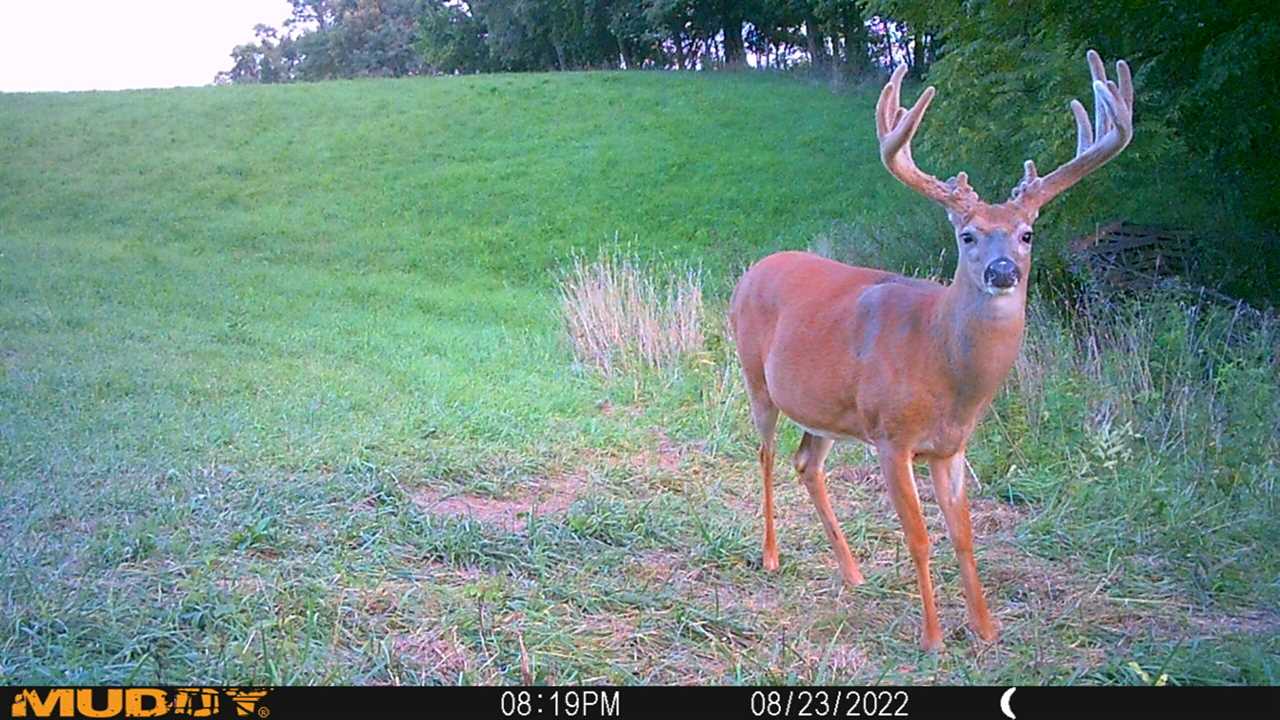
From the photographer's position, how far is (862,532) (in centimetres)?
508

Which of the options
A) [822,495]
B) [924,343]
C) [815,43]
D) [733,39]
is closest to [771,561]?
[822,495]

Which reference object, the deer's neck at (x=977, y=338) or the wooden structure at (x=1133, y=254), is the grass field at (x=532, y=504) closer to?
the wooden structure at (x=1133, y=254)

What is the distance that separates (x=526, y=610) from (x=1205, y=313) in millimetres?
5890

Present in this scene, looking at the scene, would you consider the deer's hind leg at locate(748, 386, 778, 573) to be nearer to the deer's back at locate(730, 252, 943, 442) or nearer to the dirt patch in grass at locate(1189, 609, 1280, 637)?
the deer's back at locate(730, 252, 943, 442)

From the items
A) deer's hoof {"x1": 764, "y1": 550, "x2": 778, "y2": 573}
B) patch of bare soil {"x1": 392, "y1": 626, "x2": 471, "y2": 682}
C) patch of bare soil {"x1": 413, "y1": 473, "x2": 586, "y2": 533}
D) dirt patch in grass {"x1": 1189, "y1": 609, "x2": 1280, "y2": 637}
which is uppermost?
patch of bare soil {"x1": 392, "y1": 626, "x2": 471, "y2": 682}

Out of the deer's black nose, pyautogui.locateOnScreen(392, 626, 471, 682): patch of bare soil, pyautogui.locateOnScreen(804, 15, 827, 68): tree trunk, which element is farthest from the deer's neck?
pyautogui.locateOnScreen(804, 15, 827, 68): tree trunk

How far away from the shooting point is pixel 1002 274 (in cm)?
354

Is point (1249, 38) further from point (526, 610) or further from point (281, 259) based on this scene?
point (281, 259)

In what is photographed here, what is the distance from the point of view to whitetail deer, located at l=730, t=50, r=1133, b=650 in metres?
3.74

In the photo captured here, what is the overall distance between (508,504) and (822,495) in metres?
1.50

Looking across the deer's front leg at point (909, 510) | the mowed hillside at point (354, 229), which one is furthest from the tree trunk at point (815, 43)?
the deer's front leg at point (909, 510)

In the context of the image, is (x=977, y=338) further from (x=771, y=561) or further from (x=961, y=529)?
(x=771, y=561)

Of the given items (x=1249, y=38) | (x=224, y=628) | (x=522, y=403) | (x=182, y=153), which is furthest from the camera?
(x=182, y=153)

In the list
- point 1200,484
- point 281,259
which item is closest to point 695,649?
point 1200,484
